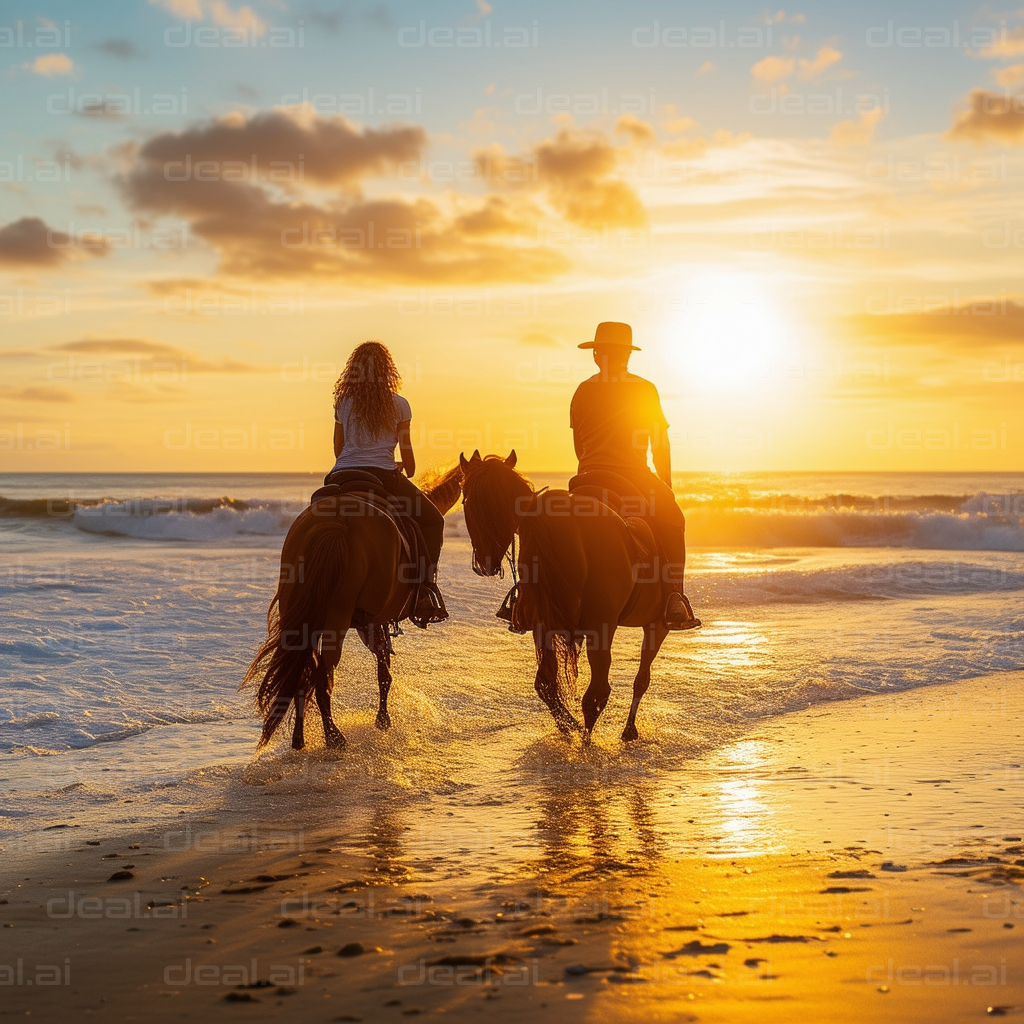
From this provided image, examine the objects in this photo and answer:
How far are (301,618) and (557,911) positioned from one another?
3258 millimetres

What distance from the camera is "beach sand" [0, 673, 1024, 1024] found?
10.2 ft

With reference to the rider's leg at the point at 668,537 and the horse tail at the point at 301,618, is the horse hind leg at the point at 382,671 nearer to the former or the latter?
the horse tail at the point at 301,618

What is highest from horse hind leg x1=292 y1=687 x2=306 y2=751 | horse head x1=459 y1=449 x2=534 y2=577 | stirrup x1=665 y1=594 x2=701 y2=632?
horse head x1=459 y1=449 x2=534 y2=577

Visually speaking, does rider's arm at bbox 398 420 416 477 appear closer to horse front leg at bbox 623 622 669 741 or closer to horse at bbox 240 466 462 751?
horse at bbox 240 466 462 751

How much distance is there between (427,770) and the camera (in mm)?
6859

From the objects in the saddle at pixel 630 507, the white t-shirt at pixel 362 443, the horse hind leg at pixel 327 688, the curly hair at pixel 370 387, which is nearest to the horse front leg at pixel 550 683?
the saddle at pixel 630 507

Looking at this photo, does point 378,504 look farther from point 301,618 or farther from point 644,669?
point 644,669

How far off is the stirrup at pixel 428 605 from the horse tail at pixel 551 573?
1189 millimetres

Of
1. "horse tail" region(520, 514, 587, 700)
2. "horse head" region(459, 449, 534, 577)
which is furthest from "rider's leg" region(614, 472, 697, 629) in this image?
"horse head" region(459, 449, 534, 577)

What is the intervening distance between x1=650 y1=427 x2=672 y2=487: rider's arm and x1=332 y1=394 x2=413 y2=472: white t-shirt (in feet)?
6.33

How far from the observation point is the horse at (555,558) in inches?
272

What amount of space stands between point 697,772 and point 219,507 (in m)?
36.0

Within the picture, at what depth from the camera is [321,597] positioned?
6723 mm

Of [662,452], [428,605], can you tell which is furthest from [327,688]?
[662,452]
